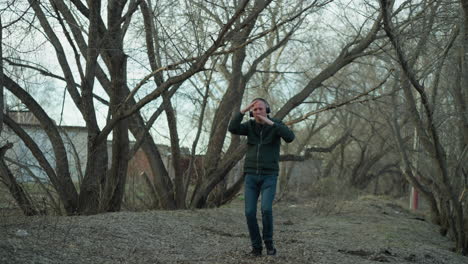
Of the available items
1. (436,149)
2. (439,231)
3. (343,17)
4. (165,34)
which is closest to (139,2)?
(165,34)

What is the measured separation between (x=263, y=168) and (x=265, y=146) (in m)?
0.26

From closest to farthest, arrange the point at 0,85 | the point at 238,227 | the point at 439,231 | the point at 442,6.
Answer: the point at 0,85 → the point at 442,6 → the point at 238,227 → the point at 439,231

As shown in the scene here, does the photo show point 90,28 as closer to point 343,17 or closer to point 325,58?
point 343,17

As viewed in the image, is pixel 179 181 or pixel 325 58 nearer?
pixel 179 181

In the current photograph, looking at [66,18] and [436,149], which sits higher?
[66,18]

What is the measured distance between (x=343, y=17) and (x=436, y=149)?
11.5 ft

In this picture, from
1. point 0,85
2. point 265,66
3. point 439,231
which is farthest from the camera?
point 265,66

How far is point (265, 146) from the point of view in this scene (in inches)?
317

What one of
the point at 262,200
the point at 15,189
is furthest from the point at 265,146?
the point at 15,189

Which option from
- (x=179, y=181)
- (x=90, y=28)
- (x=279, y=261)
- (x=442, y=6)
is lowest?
(x=279, y=261)

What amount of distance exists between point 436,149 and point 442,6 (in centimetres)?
241

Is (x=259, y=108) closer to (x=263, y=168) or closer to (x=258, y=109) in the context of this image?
(x=258, y=109)

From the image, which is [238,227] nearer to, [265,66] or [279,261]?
[279,261]

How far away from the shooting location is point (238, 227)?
12609 millimetres
